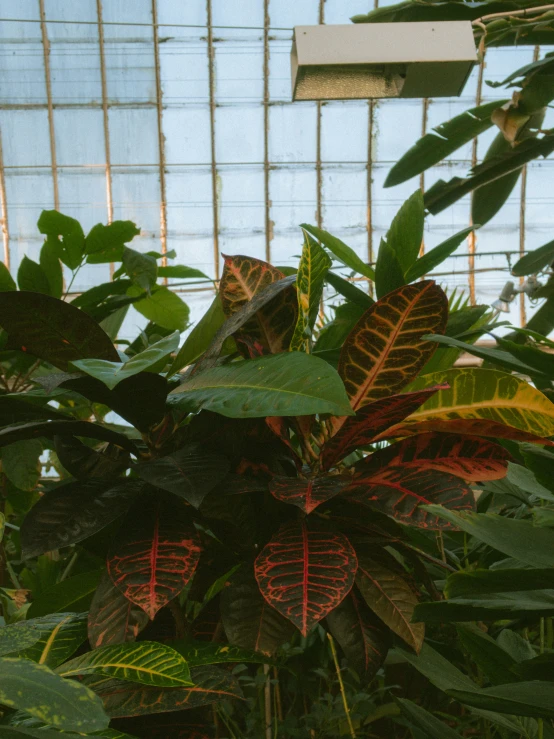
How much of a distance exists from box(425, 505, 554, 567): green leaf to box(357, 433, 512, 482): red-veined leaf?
96 mm

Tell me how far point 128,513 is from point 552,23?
6.84 ft

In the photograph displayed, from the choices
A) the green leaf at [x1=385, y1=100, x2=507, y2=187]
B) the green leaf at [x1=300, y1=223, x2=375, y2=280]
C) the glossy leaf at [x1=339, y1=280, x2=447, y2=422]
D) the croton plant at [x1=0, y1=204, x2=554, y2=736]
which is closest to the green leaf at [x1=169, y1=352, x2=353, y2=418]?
the croton plant at [x1=0, y1=204, x2=554, y2=736]

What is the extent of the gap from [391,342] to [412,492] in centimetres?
16

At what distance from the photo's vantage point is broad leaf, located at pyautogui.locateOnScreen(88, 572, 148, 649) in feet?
2.35

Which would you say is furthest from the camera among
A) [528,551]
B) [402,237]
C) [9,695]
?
[402,237]

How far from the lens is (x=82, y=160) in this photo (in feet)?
39.5

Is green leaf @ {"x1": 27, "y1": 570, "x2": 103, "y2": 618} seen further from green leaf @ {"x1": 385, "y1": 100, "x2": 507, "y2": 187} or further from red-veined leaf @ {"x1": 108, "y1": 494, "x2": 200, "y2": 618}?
green leaf @ {"x1": 385, "y1": 100, "x2": 507, "y2": 187}

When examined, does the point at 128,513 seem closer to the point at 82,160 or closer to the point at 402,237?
the point at 402,237

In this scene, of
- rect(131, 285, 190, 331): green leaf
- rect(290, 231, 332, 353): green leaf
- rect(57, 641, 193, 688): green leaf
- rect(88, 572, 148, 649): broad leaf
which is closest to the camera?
rect(57, 641, 193, 688): green leaf

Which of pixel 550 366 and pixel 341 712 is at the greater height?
pixel 550 366

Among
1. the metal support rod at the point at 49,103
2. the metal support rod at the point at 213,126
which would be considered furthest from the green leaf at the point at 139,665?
the metal support rod at the point at 49,103

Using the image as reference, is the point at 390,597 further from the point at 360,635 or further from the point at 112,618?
the point at 112,618

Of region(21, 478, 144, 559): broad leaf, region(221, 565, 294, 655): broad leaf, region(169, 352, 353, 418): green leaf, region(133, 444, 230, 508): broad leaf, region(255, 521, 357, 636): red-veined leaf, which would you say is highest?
region(169, 352, 353, 418): green leaf

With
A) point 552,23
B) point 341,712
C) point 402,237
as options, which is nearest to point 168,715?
point 341,712
